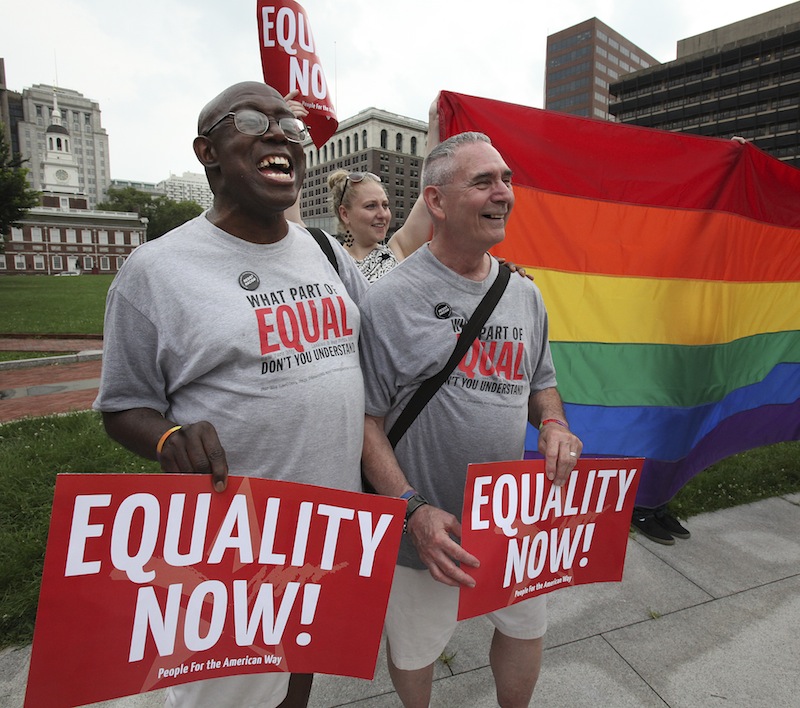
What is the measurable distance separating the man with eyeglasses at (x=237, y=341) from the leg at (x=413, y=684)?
482 millimetres

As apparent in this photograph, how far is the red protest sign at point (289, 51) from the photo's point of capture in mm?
3188

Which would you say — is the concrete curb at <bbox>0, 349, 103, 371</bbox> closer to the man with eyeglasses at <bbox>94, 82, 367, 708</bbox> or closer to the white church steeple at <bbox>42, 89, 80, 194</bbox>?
the man with eyeglasses at <bbox>94, 82, 367, 708</bbox>

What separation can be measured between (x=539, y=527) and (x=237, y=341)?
1051 mm

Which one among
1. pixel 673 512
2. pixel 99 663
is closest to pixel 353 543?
pixel 99 663

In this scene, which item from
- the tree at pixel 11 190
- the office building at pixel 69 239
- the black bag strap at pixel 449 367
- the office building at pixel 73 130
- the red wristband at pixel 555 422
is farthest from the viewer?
the office building at pixel 73 130

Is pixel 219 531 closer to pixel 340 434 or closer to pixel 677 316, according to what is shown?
pixel 340 434

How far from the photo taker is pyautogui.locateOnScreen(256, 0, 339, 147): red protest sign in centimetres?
319

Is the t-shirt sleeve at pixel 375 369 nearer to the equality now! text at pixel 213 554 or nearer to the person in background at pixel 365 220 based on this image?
the equality now! text at pixel 213 554

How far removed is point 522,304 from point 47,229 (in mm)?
81474

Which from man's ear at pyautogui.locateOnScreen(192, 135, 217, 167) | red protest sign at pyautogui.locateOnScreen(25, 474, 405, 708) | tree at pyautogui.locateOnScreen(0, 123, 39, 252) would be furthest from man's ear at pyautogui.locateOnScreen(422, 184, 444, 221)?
tree at pyautogui.locateOnScreen(0, 123, 39, 252)

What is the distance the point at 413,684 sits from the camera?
1895mm

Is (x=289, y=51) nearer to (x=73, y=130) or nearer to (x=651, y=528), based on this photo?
(x=651, y=528)

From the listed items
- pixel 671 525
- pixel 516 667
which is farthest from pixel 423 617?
pixel 671 525

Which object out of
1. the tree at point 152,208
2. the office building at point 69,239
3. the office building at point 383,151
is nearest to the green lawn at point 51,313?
the office building at point 69,239
